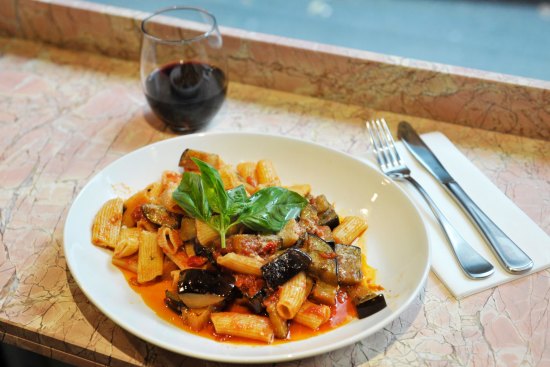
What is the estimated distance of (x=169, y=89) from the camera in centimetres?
181

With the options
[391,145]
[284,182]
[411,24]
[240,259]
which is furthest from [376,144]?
[411,24]

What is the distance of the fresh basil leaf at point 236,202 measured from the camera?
1.31 m

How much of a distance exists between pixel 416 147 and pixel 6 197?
49.1 inches

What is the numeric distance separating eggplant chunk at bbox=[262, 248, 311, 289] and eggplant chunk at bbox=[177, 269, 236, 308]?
0.09 meters

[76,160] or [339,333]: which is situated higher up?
[339,333]

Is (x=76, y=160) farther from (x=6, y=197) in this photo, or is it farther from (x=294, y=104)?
(x=294, y=104)

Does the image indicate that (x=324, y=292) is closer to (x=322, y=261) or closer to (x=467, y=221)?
(x=322, y=261)

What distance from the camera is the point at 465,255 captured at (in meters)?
1.42

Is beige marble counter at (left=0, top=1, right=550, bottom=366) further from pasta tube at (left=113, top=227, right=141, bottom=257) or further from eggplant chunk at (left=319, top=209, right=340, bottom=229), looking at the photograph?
eggplant chunk at (left=319, top=209, right=340, bottom=229)

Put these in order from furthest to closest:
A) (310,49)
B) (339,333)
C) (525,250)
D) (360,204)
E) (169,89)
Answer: (310,49)
(169,89)
(360,204)
(525,250)
(339,333)

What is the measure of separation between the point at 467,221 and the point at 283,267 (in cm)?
59

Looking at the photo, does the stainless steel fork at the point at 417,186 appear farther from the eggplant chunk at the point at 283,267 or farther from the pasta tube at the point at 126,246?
the pasta tube at the point at 126,246

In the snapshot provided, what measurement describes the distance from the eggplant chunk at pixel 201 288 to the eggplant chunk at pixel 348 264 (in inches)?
9.8

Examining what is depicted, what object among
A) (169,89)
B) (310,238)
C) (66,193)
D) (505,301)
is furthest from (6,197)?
(505,301)
